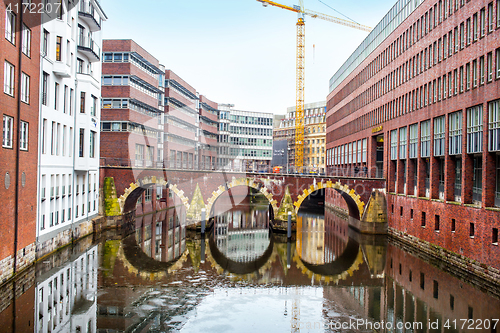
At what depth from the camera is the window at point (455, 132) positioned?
34.3 meters

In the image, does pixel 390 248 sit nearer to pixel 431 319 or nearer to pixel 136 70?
pixel 431 319

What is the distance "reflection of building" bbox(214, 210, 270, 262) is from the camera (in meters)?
→ 39.4

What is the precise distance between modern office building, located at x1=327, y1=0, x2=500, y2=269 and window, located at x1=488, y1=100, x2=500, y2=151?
65mm

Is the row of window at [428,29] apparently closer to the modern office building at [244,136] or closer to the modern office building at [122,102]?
the modern office building at [122,102]

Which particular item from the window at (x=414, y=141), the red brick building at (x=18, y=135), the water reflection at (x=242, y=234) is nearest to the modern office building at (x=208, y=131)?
the water reflection at (x=242, y=234)

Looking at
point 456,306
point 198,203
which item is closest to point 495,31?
point 456,306

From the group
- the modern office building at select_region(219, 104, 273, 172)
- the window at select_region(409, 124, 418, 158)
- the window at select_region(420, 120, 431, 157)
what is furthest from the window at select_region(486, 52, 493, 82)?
the modern office building at select_region(219, 104, 273, 172)

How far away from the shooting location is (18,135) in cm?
2561

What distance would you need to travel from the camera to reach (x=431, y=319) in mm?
21891

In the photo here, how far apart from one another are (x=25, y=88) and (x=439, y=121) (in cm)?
3167

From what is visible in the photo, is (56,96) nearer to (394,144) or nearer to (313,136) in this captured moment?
(394,144)

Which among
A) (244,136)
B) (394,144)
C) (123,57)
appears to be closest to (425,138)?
(394,144)

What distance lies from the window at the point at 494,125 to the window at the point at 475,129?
1.24 metres

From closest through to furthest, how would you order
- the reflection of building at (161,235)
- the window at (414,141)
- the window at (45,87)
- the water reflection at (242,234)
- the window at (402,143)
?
the window at (45,87), the reflection of building at (161,235), the water reflection at (242,234), the window at (414,141), the window at (402,143)
